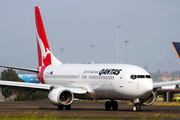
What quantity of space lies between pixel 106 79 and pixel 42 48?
1439cm

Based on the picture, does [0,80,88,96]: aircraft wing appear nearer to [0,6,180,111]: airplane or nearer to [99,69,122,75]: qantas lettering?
[0,6,180,111]: airplane

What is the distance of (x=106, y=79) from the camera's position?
34.9 metres

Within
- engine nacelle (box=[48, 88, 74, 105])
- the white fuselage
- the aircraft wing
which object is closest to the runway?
engine nacelle (box=[48, 88, 74, 105])

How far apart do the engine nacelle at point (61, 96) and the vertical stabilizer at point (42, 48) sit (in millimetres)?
10051

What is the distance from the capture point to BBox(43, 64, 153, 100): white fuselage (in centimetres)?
3200

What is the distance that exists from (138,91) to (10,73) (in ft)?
242

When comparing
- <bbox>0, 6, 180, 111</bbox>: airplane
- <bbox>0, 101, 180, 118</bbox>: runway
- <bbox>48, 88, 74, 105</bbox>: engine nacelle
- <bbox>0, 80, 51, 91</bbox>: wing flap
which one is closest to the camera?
<bbox>0, 101, 180, 118</bbox>: runway

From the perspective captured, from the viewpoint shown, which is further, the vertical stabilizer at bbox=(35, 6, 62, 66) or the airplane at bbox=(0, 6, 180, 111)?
the vertical stabilizer at bbox=(35, 6, 62, 66)

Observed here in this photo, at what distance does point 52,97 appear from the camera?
34562mm

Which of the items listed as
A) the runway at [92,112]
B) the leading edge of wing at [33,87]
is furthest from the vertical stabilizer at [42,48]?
the leading edge of wing at [33,87]

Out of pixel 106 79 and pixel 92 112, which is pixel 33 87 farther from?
pixel 92 112

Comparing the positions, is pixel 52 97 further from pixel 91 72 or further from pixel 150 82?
pixel 150 82

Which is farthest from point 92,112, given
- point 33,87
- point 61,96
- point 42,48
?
point 42,48

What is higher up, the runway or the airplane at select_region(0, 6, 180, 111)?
the airplane at select_region(0, 6, 180, 111)
